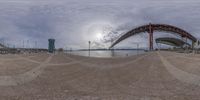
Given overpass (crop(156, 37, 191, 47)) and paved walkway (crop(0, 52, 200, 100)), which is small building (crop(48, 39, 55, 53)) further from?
overpass (crop(156, 37, 191, 47))

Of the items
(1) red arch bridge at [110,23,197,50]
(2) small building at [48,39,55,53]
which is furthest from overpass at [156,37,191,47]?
(2) small building at [48,39,55,53]

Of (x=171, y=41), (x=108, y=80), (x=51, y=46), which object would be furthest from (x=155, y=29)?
(x=108, y=80)

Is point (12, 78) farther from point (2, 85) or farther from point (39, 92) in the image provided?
point (39, 92)

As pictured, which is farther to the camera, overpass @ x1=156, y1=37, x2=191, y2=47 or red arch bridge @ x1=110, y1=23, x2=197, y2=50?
red arch bridge @ x1=110, y1=23, x2=197, y2=50

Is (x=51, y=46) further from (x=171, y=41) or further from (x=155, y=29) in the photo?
(x=171, y=41)

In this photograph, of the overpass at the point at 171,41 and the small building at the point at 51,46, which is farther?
the overpass at the point at 171,41

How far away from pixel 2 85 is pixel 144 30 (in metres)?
24.1

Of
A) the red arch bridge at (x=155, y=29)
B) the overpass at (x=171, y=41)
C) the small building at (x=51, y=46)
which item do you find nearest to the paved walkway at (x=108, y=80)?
the small building at (x=51, y=46)

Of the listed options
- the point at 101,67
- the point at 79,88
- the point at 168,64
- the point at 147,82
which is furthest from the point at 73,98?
the point at 168,64

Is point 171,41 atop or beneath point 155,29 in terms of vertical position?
beneath

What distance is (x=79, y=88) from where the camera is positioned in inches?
529

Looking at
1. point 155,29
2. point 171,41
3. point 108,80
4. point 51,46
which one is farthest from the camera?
point 171,41

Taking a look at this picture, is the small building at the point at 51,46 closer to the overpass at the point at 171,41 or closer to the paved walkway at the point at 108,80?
the paved walkway at the point at 108,80

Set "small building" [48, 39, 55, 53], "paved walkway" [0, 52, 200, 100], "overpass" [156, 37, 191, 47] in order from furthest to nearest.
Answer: "overpass" [156, 37, 191, 47] → "small building" [48, 39, 55, 53] → "paved walkway" [0, 52, 200, 100]
